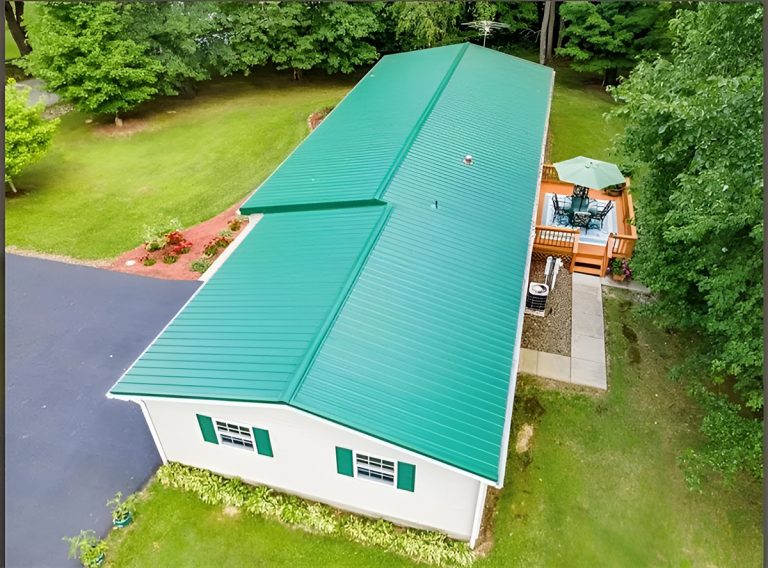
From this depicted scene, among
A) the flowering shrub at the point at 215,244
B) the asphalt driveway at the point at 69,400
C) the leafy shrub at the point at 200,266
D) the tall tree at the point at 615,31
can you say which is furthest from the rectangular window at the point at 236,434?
the tall tree at the point at 615,31

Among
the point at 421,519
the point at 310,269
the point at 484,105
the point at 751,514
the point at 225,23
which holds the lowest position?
the point at 751,514

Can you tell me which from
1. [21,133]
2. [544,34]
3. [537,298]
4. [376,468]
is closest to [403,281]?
[376,468]

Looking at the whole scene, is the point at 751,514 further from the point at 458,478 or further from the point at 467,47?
the point at 467,47

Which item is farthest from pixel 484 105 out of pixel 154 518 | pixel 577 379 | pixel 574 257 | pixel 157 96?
pixel 157 96

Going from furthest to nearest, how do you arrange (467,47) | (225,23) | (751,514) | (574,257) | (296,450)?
(225,23)
(467,47)
(574,257)
(751,514)
(296,450)

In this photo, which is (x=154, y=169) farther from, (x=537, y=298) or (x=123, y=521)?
(x=537, y=298)

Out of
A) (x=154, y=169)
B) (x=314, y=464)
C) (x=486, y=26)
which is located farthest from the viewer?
(x=486, y=26)

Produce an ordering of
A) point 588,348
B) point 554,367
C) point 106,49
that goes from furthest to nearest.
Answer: point 106,49, point 588,348, point 554,367
